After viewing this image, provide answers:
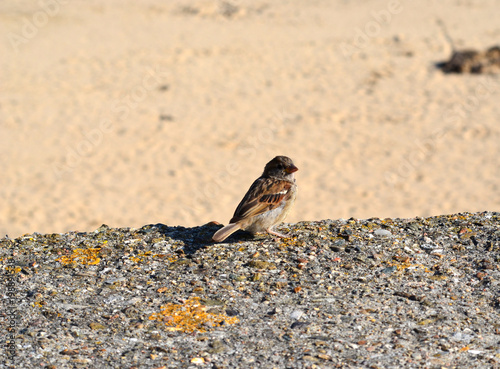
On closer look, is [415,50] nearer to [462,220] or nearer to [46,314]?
[462,220]

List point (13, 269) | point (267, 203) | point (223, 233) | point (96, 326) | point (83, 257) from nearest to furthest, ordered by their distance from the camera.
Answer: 1. point (96, 326)
2. point (13, 269)
3. point (83, 257)
4. point (223, 233)
5. point (267, 203)

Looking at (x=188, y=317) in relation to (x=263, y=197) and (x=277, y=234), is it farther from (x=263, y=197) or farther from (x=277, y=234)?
(x=263, y=197)

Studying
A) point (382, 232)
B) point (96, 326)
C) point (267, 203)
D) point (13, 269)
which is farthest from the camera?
point (267, 203)

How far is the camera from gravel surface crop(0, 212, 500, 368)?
324 cm

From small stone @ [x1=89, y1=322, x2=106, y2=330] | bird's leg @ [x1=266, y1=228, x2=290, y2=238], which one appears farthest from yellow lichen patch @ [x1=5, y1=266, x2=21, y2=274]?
bird's leg @ [x1=266, y1=228, x2=290, y2=238]

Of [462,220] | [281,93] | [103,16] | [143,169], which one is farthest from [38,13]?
[462,220]

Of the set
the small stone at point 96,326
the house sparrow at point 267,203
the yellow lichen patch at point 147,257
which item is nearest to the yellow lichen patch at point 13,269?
the yellow lichen patch at point 147,257

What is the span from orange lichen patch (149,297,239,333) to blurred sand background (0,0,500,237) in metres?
7.22

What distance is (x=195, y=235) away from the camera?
15.2 feet

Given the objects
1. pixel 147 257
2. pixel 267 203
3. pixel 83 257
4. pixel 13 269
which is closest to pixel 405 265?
pixel 267 203

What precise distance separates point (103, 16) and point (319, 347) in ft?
73.5

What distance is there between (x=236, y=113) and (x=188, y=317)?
40.2 feet

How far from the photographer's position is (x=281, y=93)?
16.6m

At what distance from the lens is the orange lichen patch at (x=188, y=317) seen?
3479 millimetres
